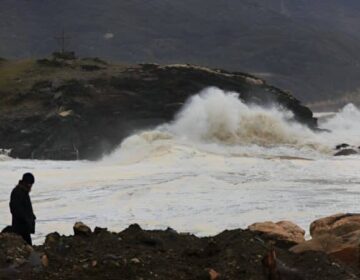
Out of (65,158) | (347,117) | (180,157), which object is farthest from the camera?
(347,117)

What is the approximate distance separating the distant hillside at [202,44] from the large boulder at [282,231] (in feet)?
432

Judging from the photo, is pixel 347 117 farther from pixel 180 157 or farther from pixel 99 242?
pixel 99 242

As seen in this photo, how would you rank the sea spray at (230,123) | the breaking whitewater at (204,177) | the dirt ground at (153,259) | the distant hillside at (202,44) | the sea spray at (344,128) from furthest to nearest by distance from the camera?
the distant hillside at (202,44) < the sea spray at (344,128) < the sea spray at (230,123) < the breaking whitewater at (204,177) < the dirt ground at (153,259)

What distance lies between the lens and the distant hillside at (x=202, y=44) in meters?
157

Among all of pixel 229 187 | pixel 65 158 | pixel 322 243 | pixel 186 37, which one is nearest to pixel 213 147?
pixel 65 158

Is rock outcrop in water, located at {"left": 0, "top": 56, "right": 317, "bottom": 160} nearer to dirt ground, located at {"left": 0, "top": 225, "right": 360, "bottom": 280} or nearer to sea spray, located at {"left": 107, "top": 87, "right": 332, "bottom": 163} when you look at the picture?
sea spray, located at {"left": 107, "top": 87, "right": 332, "bottom": 163}

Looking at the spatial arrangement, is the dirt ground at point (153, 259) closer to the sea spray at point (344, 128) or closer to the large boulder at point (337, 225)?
the large boulder at point (337, 225)

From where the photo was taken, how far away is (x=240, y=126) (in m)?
45.1

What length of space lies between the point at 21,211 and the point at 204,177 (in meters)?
16.7

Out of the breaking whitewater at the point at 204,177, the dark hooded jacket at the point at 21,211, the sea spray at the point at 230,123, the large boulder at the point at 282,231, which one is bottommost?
the large boulder at the point at 282,231

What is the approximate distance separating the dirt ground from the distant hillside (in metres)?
134

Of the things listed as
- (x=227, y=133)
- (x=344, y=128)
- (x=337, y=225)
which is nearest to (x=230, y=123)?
(x=227, y=133)

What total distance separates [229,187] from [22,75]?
3073cm

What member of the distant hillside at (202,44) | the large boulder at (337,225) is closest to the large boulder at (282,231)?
the large boulder at (337,225)
